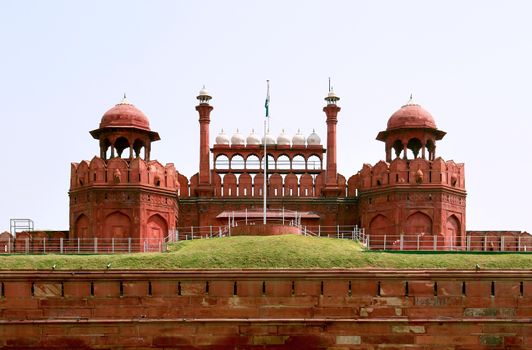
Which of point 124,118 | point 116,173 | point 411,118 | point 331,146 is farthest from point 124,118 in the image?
point 411,118

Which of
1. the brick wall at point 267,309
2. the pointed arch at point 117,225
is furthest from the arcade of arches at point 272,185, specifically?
the brick wall at point 267,309

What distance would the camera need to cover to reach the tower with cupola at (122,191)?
111ft

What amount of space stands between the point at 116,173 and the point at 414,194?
11345 millimetres

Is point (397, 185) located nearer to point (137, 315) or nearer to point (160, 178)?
point (160, 178)

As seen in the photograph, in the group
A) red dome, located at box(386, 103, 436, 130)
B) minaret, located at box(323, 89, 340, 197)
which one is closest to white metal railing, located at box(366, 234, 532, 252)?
minaret, located at box(323, 89, 340, 197)

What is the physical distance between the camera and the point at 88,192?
34.2 metres

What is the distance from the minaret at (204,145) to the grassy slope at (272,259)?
914cm

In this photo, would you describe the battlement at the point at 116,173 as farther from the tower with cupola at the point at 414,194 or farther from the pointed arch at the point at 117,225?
the tower with cupola at the point at 414,194

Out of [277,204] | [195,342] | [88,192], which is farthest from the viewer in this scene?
[277,204]

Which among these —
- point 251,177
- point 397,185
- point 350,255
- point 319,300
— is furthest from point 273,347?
point 251,177

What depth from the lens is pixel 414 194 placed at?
113 ft

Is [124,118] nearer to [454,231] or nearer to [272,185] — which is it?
[272,185]

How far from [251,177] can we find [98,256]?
1106 centimetres

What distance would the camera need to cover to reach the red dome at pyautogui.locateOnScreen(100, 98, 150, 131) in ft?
117
